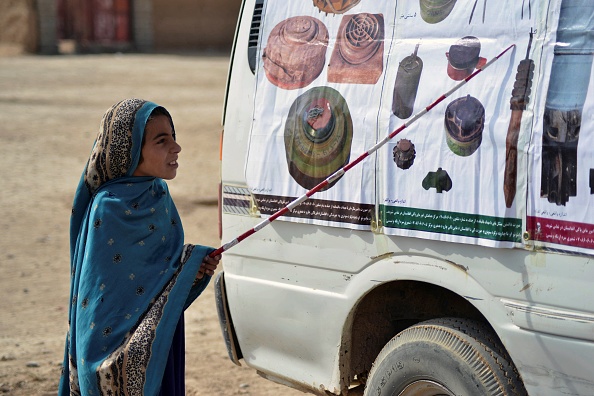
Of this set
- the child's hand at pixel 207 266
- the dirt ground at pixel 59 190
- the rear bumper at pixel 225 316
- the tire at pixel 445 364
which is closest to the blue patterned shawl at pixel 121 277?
the child's hand at pixel 207 266

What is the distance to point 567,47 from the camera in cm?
294

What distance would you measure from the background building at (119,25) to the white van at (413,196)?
26.3m

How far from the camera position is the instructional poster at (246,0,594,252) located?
293cm

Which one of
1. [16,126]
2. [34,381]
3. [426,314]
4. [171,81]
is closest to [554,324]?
[426,314]

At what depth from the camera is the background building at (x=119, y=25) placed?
28688 mm

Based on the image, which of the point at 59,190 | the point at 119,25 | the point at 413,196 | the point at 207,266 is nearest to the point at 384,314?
the point at 413,196

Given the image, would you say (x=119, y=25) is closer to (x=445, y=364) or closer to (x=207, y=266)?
(x=207, y=266)

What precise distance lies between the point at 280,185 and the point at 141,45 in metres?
28.7

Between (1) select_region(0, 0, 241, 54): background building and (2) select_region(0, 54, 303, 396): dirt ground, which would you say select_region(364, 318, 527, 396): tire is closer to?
(2) select_region(0, 54, 303, 396): dirt ground

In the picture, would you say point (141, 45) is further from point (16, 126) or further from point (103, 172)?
point (103, 172)

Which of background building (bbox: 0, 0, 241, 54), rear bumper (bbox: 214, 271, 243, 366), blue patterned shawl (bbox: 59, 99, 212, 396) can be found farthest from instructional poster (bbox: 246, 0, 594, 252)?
background building (bbox: 0, 0, 241, 54)

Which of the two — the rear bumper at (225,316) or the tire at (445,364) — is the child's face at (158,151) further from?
the tire at (445,364)

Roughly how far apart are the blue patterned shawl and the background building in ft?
87.4

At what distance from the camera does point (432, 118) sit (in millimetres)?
3281
